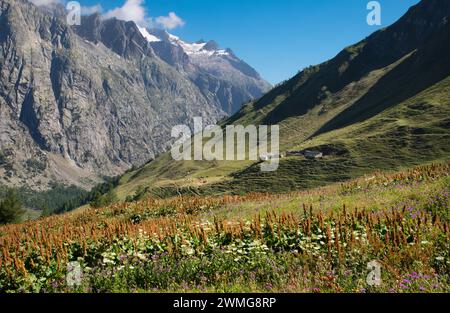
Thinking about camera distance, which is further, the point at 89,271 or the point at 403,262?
the point at 89,271

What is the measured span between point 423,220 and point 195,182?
10519 cm

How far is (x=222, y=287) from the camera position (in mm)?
9156

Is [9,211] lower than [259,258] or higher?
lower

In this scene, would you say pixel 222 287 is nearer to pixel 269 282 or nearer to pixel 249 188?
pixel 269 282

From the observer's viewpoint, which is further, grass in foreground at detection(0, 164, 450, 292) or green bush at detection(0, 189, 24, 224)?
green bush at detection(0, 189, 24, 224)

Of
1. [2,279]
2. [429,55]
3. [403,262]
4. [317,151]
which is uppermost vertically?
[429,55]

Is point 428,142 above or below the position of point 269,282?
above

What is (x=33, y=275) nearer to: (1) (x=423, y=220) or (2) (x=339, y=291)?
(2) (x=339, y=291)

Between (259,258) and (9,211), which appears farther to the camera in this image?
(9,211)

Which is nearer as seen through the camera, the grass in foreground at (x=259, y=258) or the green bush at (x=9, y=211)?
the grass in foreground at (x=259, y=258)
